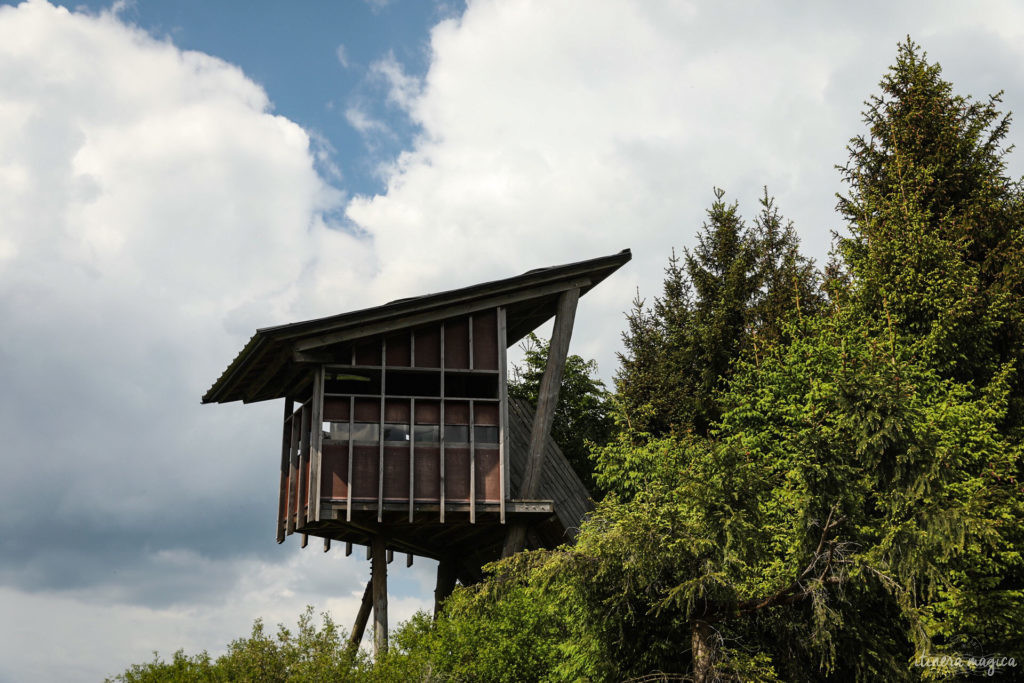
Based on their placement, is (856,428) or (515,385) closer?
(856,428)

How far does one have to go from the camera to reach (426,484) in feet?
68.9

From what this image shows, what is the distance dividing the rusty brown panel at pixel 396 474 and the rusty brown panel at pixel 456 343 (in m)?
2.24

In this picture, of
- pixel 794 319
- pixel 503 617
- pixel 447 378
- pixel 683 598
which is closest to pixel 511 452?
pixel 447 378

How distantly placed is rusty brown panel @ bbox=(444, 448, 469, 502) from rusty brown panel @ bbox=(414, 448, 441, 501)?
0.18 m

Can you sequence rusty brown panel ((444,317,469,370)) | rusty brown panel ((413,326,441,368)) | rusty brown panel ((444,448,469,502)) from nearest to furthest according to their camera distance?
rusty brown panel ((444,448,469,502)) → rusty brown panel ((413,326,441,368)) → rusty brown panel ((444,317,469,370))

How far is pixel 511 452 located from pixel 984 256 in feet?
39.3

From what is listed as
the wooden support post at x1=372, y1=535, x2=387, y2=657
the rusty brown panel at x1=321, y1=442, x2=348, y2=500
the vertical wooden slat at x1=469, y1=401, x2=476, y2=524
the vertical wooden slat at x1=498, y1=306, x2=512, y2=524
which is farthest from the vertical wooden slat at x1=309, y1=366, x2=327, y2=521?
the vertical wooden slat at x1=498, y1=306, x2=512, y2=524

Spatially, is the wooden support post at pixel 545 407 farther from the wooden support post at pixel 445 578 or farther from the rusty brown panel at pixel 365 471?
the wooden support post at pixel 445 578

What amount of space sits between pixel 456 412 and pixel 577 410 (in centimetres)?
1336

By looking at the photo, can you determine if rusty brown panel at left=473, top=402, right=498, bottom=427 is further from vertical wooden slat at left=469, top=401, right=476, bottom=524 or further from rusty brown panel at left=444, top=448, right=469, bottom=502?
rusty brown panel at left=444, top=448, right=469, bottom=502

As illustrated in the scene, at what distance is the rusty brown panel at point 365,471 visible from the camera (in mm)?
20688

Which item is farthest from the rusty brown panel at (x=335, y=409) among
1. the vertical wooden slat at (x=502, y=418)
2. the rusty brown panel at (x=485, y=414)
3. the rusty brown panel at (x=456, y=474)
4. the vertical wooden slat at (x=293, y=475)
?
the vertical wooden slat at (x=502, y=418)

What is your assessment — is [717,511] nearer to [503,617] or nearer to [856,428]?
[856,428]

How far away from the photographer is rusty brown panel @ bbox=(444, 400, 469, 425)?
21531mm
